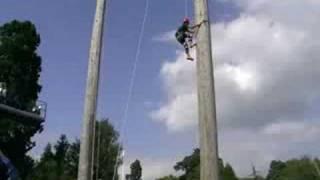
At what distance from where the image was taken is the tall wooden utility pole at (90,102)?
13109mm

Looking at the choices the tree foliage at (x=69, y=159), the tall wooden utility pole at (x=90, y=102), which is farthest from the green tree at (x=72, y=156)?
the tall wooden utility pole at (x=90, y=102)

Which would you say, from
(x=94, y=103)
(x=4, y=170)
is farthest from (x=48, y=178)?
(x=94, y=103)

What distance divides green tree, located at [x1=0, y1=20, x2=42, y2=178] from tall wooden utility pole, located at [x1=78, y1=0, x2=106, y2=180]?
32.2m

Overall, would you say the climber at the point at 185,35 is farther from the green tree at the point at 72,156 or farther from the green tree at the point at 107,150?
the green tree at the point at 72,156

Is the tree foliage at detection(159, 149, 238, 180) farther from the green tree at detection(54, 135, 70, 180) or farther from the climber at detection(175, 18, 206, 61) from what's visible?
the climber at detection(175, 18, 206, 61)

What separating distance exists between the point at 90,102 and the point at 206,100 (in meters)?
4.73

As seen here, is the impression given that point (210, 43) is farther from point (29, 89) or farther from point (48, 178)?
point (48, 178)

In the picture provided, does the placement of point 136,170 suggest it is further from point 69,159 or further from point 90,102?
point 90,102

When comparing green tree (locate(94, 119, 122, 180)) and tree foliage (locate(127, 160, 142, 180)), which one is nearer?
green tree (locate(94, 119, 122, 180))

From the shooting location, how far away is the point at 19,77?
5091 cm

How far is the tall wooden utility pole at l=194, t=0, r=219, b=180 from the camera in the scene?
9.06 meters

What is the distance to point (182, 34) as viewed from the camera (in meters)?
11.5

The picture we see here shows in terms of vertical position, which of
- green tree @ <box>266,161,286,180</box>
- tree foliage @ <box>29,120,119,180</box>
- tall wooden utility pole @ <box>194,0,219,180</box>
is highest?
green tree @ <box>266,161,286,180</box>

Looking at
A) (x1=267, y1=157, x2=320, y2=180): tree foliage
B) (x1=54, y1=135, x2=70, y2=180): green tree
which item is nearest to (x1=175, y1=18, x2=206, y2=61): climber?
(x1=54, y1=135, x2=70, y2=180): green tree
